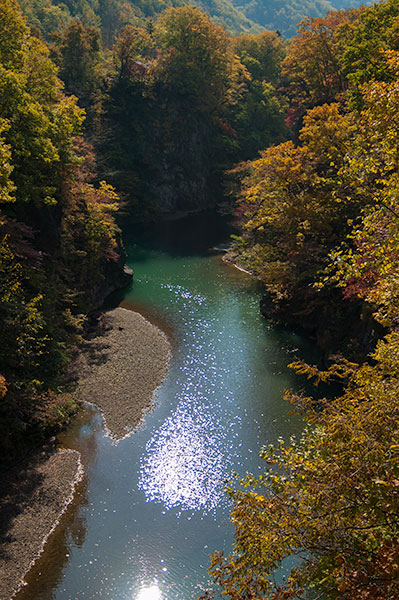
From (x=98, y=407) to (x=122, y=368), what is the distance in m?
3.86

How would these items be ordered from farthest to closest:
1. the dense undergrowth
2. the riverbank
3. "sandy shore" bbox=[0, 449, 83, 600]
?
the riverbank < "sandy shore" bbox=[0, 449, 83, 600] < the dense undergrowth

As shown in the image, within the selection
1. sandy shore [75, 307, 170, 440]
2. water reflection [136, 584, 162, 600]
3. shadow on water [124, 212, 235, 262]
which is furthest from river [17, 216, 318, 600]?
shadow on water [124, 212, 235, 262]

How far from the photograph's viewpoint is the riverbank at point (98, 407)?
15.7 meters

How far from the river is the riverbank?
21.2 inches

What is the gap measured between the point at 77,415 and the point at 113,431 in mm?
2505

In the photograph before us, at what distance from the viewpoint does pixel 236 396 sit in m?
25.0

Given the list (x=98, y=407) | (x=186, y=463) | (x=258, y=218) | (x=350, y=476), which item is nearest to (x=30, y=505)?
(x=186, y=463)

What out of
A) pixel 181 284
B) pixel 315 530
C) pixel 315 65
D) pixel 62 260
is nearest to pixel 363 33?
pixel 315 65

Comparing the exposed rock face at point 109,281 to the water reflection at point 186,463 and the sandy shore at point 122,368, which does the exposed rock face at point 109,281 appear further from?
the water reflection at point 186,463

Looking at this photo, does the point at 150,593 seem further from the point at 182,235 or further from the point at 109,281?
the point at 182,235

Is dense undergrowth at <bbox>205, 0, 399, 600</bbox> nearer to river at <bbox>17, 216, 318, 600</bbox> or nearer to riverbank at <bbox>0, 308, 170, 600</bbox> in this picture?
river at <bbox>17, 216, 318, 600</bbox>

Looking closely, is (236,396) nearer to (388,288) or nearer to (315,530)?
(388,288)

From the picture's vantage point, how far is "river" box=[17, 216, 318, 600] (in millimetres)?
15062

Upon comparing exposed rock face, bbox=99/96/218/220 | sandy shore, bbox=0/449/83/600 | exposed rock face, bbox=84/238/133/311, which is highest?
exposed rock face, bbox=99/96/218/220
